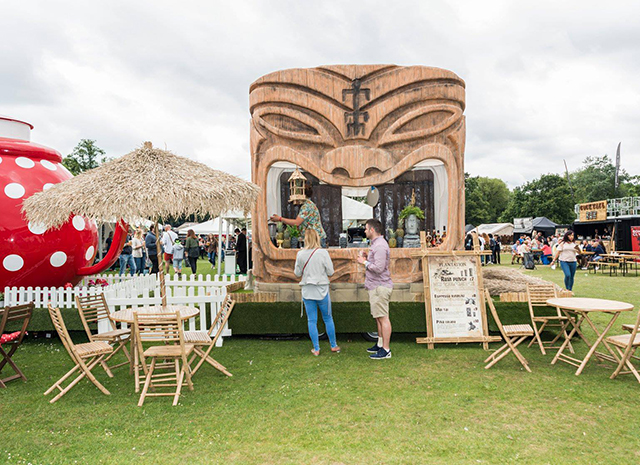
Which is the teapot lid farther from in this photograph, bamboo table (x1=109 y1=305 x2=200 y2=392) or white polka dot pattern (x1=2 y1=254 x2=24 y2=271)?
bamboo table (x1=109 y1=305 x2=200 y2=392)

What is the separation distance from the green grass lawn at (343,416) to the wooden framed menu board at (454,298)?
44cm

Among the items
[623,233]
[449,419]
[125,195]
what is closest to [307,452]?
[449,419]

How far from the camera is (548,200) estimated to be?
44531 mm

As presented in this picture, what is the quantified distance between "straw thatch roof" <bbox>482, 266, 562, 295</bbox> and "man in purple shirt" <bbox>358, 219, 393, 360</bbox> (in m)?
2.54

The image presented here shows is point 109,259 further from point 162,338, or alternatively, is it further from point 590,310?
point 590,310

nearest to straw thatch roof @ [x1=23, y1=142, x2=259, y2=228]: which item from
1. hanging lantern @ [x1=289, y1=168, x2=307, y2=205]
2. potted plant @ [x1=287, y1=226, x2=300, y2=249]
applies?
hanging lantern @ [x1=289, y1=168, x2=307, y2=205]

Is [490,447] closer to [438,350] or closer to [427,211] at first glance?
[438,350]

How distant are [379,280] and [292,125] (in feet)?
10.4

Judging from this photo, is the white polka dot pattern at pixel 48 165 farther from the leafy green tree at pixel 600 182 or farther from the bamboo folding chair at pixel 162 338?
the leafy green tree at pixel 600 182

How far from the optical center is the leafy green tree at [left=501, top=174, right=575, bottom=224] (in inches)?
1740

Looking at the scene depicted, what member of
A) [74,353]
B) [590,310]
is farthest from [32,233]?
[590,310]

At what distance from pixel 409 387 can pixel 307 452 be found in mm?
1791

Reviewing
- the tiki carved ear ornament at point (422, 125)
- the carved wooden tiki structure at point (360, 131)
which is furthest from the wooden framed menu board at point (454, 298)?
the tiki carved ear ornament at point (422, 125)

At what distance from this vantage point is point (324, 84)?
300 inches
